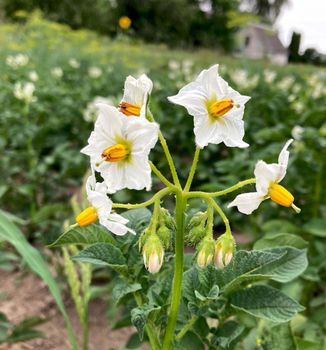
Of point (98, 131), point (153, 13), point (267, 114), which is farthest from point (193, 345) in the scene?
point (153, 13)

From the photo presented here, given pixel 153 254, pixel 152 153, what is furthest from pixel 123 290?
pixel 152 153

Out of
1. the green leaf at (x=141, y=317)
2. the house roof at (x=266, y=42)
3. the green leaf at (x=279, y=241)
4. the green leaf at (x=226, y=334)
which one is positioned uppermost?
the green leaf at (x=141, y=317)

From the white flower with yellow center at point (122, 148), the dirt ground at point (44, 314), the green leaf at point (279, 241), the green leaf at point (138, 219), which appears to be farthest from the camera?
the dirt ground at point (44, 314)

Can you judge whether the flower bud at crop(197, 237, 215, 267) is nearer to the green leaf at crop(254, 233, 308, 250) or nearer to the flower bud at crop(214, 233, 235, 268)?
the flower bud at crop(214, 233, 235, 268)

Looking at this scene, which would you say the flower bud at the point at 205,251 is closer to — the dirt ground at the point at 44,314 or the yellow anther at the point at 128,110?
the yellow anther at the point at 128,110

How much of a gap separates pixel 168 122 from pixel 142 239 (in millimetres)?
2837

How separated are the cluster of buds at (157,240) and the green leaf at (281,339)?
471 mm

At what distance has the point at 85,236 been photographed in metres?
1.09

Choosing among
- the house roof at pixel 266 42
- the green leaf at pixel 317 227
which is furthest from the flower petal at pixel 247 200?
the house roof at pixel 266 42

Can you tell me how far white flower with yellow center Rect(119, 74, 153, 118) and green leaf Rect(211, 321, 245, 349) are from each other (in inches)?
20.3

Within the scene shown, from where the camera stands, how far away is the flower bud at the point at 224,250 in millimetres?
920

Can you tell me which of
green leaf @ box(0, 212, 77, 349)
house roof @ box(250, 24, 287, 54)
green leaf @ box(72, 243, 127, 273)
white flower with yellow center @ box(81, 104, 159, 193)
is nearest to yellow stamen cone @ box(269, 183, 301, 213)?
white flower with yellow center @ box(81, 104, 159, 193)

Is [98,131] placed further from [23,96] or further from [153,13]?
[153,13]

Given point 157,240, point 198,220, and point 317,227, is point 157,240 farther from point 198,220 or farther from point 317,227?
point 317,227
